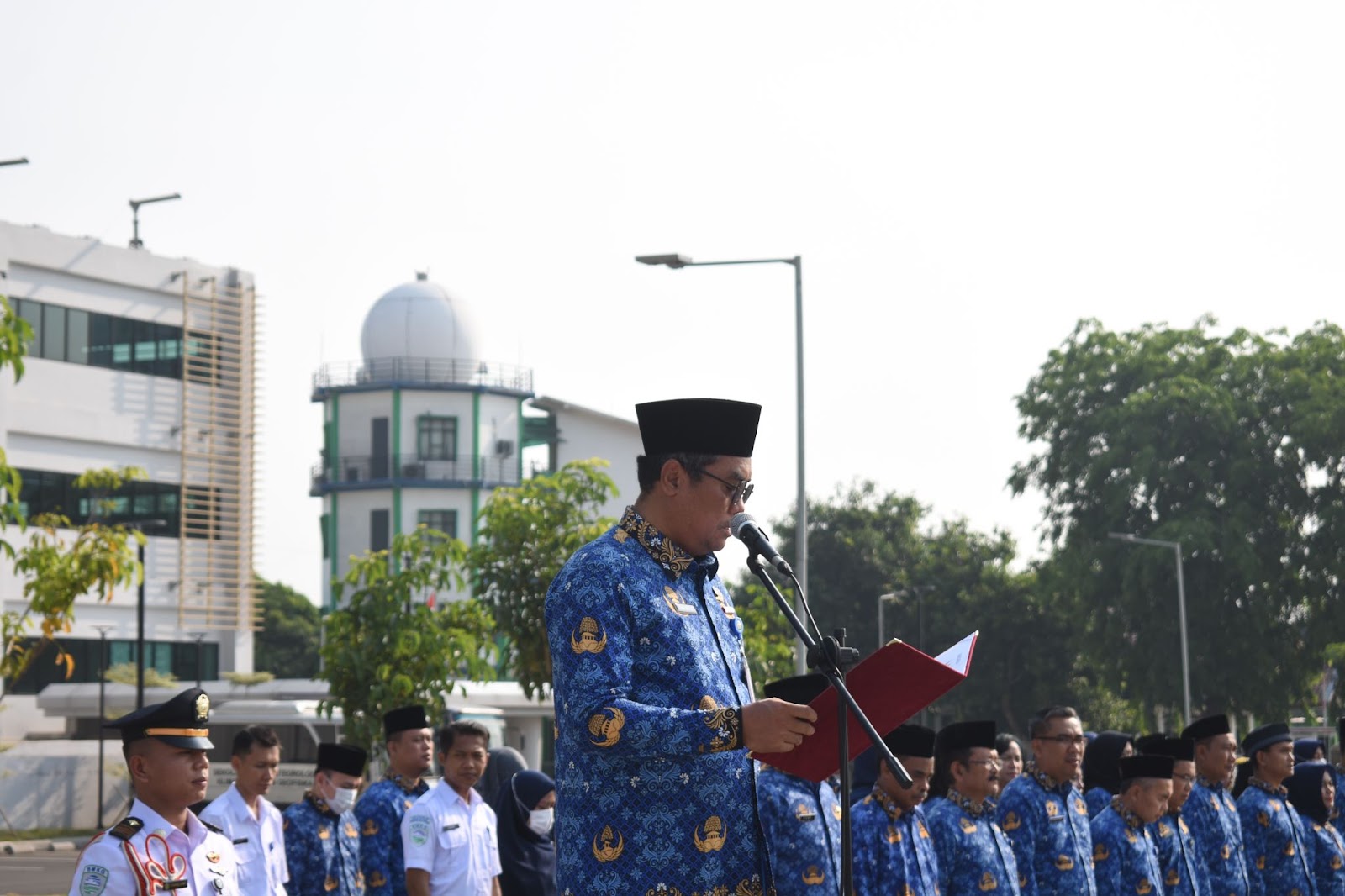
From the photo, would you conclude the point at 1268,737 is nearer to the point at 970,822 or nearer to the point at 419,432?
the point at 970,822

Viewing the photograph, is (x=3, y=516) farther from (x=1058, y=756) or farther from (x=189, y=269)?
(x=189, y=269)

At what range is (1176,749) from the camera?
460 inches

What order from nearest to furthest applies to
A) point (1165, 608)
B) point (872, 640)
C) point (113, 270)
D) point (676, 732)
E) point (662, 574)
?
point (676, 732) → point (662, 574) → point (1165, 608) → point (113, 270) → point (872, 640)

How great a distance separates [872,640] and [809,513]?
5783mm

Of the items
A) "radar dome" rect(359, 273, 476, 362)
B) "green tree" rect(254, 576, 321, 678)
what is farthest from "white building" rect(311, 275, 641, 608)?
"green tree" rect(254, 576, 321, 678)

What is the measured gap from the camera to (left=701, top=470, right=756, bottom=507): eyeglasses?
481 centimetres

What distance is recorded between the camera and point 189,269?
1937 inches

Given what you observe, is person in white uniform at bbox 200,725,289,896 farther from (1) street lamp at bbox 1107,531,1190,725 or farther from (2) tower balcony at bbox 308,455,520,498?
(2) tower balcony at bbox 308,455,520,498

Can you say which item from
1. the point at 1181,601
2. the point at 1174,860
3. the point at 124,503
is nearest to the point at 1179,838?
the point at 1174,860

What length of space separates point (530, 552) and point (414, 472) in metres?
43.3

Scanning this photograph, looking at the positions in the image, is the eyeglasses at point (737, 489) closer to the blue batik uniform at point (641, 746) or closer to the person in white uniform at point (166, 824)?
the blue batik uniform at point (641, 746)

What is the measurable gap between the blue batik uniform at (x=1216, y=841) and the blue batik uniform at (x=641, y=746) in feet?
26.5

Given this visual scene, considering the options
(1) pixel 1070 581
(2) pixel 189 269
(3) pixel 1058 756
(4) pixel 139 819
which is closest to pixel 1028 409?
(1) pixel 1070 581

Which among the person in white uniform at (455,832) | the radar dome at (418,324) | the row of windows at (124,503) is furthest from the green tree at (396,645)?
the radar dome at (418,324)
